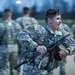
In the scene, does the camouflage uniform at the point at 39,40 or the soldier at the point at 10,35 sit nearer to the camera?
the camouflage uniform at the point at 39,40

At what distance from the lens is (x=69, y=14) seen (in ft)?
45.4

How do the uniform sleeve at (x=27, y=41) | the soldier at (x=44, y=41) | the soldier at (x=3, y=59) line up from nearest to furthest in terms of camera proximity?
the uniform sleeve at (x=27, y=41)
the soldier at (x=44, y=41)
the soldier at (x=3, y=59)

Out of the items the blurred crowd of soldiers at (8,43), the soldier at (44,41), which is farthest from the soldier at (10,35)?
the soldier at (44,41)

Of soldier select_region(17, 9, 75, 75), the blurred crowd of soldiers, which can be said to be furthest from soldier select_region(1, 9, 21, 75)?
soldier select_region(17, 9, 75, 75)

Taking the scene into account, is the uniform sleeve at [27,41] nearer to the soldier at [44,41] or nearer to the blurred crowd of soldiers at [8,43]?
the soldier at [44,41]

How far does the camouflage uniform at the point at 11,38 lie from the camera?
341 inches

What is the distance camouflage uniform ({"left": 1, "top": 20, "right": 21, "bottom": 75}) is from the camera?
28.4 feet

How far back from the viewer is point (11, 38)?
8836mm

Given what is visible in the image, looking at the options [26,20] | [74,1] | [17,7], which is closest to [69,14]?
[74,1]

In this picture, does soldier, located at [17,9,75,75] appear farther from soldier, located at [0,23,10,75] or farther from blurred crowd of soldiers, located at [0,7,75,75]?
soldier, located at [0,23,10,75]

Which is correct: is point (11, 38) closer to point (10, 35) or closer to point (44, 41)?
point (10, 35)

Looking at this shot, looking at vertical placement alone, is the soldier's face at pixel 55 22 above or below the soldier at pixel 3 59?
above

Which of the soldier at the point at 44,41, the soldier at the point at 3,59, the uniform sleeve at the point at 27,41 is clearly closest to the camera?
the uniform sleeve at the point at 27,41

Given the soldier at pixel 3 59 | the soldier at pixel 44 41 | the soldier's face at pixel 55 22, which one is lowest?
the soldier at pixel 3 59
